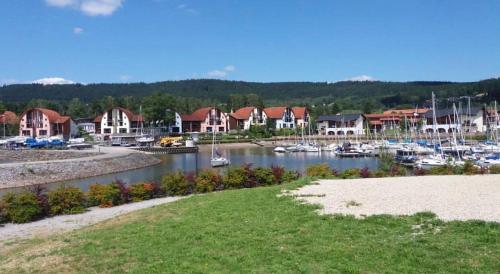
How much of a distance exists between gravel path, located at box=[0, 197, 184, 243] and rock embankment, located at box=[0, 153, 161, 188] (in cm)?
2478

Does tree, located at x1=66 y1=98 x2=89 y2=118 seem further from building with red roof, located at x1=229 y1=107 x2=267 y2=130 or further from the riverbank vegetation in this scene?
the riverbank vegetation

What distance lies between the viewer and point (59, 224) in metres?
19.2

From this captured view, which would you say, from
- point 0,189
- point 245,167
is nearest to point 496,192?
point 245,167

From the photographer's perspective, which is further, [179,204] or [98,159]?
[98,159]

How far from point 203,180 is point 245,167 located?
2.57 metres

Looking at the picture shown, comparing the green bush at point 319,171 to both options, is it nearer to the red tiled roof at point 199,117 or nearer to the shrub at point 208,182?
the shrub at point 208,182

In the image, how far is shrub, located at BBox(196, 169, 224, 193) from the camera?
86.7ft

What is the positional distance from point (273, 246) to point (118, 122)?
121 m

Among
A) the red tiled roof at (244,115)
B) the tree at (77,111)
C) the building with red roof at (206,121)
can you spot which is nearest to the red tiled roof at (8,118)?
the tree at (77,111)

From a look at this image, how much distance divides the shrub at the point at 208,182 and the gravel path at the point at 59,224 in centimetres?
352

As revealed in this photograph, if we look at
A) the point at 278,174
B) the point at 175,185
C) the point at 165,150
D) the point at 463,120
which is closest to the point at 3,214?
the point at 175,185

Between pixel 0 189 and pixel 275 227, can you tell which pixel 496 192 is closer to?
pixel 275 227

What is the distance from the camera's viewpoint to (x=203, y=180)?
2672 centimetres

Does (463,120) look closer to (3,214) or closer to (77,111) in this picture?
(77,111)
